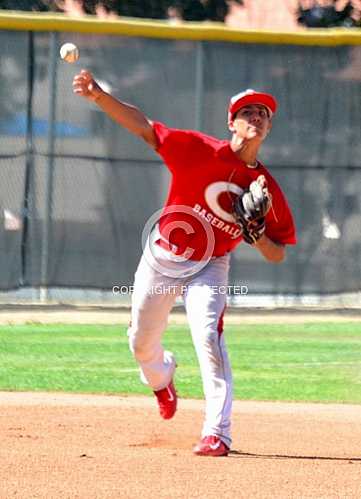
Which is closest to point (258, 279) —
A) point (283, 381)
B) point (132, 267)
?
point (132, 267)

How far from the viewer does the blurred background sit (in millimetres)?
14203

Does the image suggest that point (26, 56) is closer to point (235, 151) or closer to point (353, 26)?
point (353, 26)

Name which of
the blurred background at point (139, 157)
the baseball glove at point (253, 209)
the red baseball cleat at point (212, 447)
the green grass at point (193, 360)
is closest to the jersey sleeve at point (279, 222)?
the baseball glove at point (253, 209)

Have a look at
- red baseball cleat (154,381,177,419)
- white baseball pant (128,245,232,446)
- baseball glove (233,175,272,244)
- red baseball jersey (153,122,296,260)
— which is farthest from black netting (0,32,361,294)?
baseball glove (233,175,272,244)

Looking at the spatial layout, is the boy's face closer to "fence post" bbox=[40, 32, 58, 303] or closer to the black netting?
the black netting

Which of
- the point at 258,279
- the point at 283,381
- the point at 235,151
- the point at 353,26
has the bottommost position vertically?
the point at 258,279

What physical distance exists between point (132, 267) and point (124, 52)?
2.37m

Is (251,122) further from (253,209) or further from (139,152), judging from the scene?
(139,152)

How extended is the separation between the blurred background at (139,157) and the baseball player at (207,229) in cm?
783

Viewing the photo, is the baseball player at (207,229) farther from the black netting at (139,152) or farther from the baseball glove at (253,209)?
the black netting at (139,152)

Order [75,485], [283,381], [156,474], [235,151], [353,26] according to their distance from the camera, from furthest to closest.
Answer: [353,26] → [283,381] → [235,151] → [156,474] → [75,485]

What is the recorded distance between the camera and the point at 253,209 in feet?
19.4

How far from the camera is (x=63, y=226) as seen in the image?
14.2 metres

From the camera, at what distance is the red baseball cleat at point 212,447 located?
6277 mm
